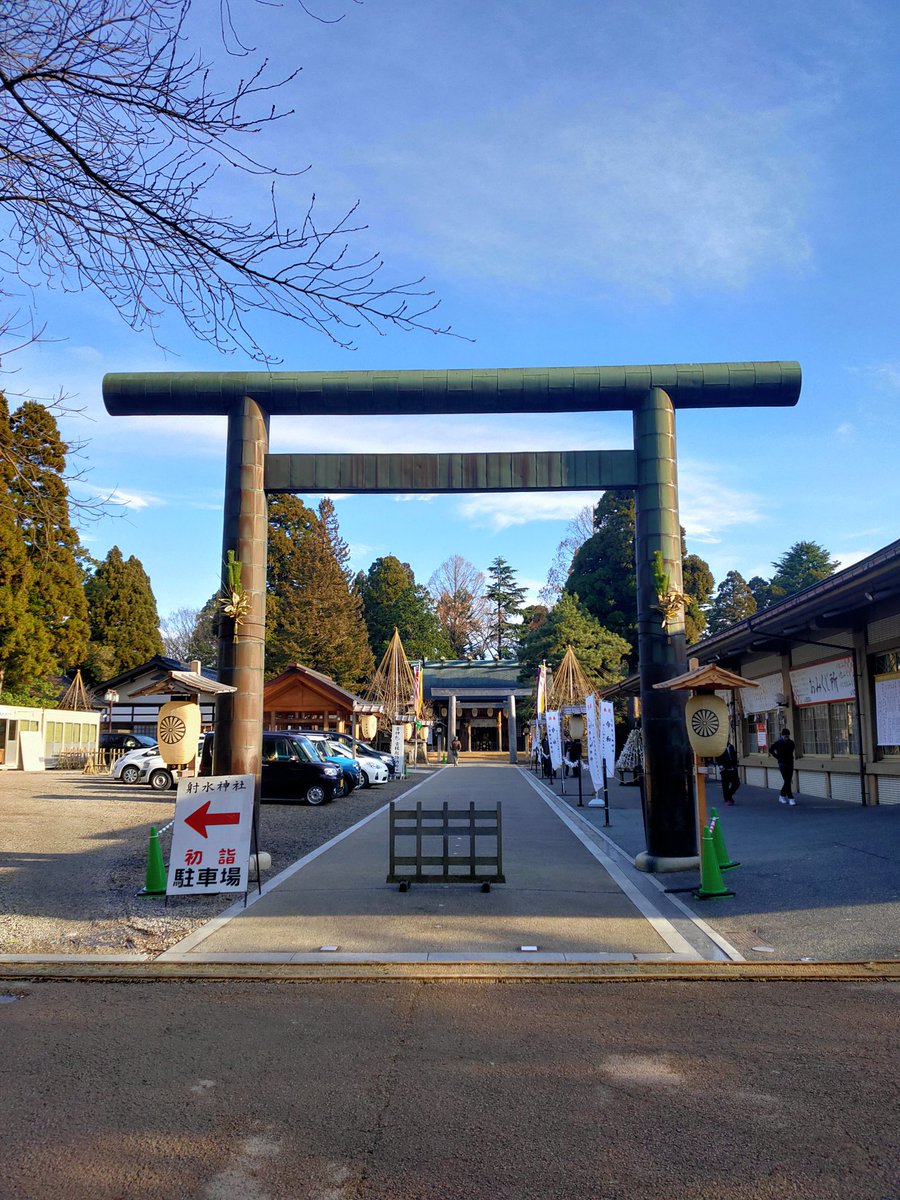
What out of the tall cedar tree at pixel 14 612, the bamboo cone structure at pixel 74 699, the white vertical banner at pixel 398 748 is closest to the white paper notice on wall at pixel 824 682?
the white vertical banner at pixel 398 748

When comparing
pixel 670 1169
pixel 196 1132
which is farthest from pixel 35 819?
pixel 670 1169

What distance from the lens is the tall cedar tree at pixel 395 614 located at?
70.2m

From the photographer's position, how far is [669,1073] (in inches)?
196

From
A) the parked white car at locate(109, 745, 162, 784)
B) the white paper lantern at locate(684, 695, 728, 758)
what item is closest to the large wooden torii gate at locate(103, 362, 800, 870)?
the white paper lantern at locate(684, 695, 728, 758)

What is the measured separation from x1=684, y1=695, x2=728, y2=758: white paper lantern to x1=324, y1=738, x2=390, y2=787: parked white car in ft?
62.2

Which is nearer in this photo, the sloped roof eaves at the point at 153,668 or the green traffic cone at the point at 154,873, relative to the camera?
the green traffic cone at the point at 154,873

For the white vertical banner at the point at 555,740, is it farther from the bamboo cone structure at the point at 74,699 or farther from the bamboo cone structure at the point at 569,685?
the bamboo cone structure at the point at 74,699

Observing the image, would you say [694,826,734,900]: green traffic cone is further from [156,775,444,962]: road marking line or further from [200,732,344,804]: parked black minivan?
[200,732,344,804]: parked black minivan

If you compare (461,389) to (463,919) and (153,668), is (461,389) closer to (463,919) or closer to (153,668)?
(463,919)

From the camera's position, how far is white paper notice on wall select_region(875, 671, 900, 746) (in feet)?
50.8

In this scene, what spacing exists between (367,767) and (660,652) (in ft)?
65.7

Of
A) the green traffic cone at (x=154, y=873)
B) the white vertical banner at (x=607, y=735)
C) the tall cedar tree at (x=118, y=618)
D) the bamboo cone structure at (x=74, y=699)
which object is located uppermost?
the tall cedar tree at (x=118, y=618)

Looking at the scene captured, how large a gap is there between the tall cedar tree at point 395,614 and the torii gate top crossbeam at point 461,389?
56691 mm

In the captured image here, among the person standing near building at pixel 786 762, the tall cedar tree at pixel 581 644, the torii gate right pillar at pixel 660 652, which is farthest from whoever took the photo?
the tall cedar tree at pixel 581 644
